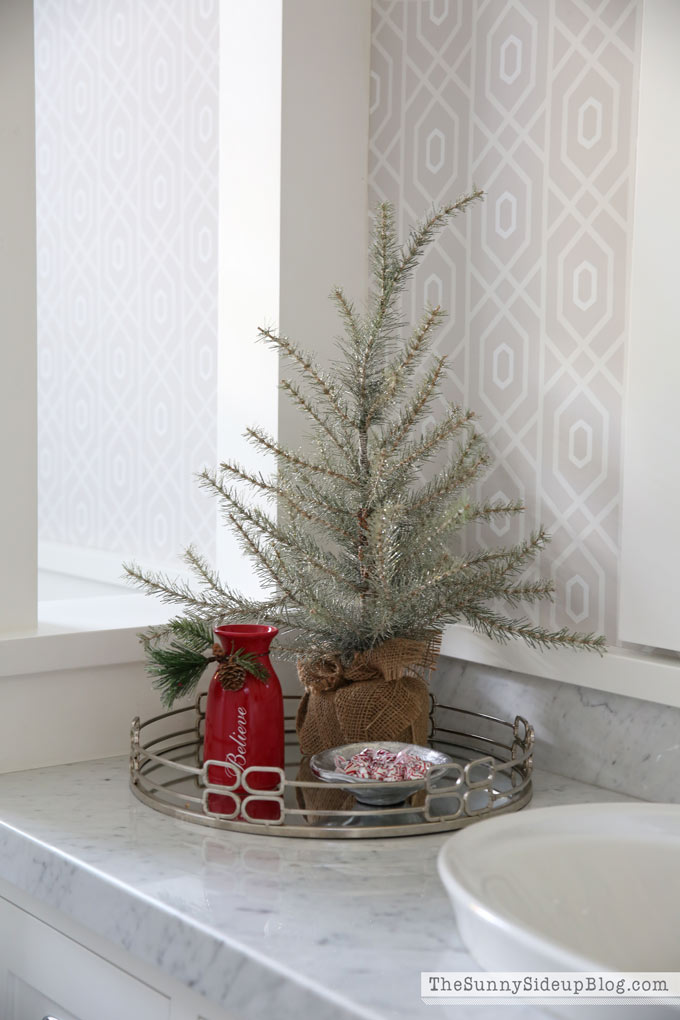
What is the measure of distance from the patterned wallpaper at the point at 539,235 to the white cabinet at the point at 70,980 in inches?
21.6

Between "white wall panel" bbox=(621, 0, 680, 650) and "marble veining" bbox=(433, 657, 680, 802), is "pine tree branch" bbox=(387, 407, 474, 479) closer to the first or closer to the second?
"white wall panel" bbox=(621, 0, 680, 650)

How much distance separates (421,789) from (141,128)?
4.36ft

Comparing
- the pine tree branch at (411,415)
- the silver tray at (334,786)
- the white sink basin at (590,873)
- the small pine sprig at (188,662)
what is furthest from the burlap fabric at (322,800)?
the pine tree branch at (411,415)

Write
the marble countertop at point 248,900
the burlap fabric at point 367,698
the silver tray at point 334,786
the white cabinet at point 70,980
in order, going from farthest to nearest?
the burlap fabric at point 367,698
the silver tray at point 334,786
the white cabinet at point 70,980
the marble countertop at point 248,900

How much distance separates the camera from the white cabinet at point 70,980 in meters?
0.82

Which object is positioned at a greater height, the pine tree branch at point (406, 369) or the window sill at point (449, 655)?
the pine tree branch at point (406, 369)

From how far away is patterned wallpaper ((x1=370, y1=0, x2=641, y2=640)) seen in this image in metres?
1.08

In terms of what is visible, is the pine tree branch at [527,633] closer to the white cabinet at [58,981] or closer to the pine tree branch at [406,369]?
the pine tree branch at [406,369]

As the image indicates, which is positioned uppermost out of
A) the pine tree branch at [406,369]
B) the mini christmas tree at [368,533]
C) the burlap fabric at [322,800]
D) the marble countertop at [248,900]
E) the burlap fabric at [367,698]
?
the pine tree branch at [406,369]

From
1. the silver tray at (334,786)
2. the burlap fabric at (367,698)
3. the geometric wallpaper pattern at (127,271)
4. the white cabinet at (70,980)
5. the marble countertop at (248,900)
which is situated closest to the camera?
the marble countertop at (248,900)

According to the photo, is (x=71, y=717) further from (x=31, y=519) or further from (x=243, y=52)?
(x=243, y=52)

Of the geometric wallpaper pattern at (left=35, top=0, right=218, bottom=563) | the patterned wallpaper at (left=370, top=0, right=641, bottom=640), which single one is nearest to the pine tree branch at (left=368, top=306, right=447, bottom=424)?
the patterned wallpaper at (left=370, top=0, right=641, bottom=640)

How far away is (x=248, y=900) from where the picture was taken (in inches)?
31.6

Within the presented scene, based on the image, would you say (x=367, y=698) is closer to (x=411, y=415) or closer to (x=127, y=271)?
(x=411, y=415)
